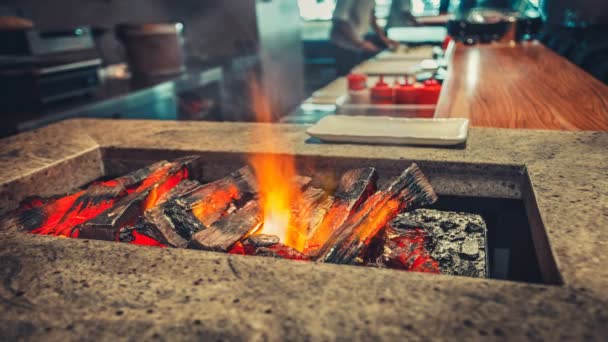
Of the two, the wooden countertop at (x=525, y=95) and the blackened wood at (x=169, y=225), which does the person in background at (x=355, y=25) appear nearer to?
the wooden countertop at (x=525, y=95)

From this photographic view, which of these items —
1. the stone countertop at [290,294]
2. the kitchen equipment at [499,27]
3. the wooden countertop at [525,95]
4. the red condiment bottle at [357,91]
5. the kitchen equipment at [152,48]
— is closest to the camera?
the stone countertop at [290,294]

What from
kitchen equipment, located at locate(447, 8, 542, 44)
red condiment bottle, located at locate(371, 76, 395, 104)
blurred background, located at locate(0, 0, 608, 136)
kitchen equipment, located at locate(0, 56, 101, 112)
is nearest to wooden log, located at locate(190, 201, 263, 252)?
red condiment bottle, located at locate(371, 76, 395, 104)

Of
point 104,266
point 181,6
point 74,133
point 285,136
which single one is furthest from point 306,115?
point 181,6

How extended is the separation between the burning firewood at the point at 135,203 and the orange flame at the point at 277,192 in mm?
293

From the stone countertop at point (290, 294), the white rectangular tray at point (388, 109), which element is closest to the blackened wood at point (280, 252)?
the stone countertop at point (290, 294)

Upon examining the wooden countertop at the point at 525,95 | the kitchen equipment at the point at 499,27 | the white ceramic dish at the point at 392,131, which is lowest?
the wooden countertop at the point at 525,95

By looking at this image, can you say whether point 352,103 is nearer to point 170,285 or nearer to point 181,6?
point 170,285

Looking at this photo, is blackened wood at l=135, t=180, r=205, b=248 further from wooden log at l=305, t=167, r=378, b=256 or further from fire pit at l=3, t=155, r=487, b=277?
wooden log at l=305, t=167, r=378, b=256

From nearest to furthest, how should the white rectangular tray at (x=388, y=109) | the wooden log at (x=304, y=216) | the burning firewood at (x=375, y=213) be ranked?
1. the burning firewood at (x=375, y=213)
2. the wooden log at (x=304, y=216)
3. the white rectangular tray at (x=388, y=109)

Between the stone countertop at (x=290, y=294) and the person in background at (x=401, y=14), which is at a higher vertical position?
the person in background at (x=401, y=14)

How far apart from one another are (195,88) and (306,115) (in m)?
2.35

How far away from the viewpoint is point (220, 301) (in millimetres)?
864

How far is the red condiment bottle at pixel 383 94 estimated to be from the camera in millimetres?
2727

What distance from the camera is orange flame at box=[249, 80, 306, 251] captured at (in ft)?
4.94
